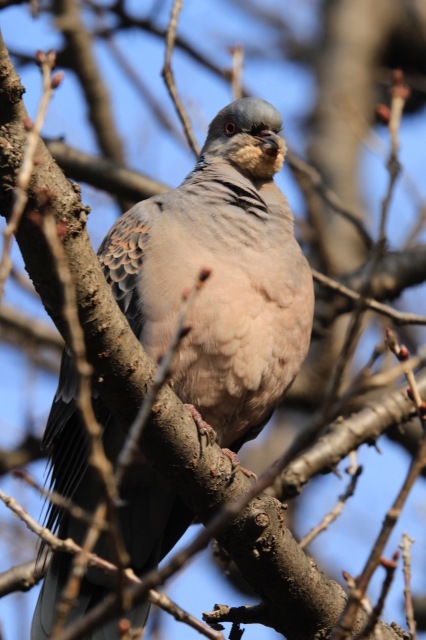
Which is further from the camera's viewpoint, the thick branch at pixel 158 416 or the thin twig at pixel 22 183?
the thick branch at pixel 158 416

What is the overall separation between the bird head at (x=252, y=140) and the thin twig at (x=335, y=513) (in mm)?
1768

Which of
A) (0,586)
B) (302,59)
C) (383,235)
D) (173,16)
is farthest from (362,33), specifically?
(383,235)

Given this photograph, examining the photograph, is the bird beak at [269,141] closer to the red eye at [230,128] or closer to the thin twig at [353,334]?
the red eye at [230,128]

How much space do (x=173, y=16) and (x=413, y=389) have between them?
3025 mm

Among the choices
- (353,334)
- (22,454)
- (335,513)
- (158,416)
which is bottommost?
(353,334)

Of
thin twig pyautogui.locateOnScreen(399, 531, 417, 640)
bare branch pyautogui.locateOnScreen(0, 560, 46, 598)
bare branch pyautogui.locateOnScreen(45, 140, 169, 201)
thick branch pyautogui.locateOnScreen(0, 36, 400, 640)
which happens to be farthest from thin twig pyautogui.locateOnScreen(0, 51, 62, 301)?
bare branch pyautogui.locateOnScreen(45, 140, 169, 201)

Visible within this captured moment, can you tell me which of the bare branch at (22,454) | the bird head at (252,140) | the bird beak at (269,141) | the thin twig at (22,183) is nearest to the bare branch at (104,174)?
the bird head at (252,140)

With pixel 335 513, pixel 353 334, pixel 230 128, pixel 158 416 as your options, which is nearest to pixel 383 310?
pixel 335 513

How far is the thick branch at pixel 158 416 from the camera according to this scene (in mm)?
2979

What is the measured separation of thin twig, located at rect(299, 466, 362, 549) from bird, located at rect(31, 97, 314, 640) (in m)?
0.53

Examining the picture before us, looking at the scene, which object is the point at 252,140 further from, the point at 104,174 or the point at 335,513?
the point at 335,513

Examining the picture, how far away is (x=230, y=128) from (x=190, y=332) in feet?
5.93

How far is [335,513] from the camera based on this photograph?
173 inches

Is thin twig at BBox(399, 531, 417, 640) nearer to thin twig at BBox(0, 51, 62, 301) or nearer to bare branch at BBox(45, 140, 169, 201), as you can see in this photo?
thin twig at BBox(0, 51, 62, 301)
